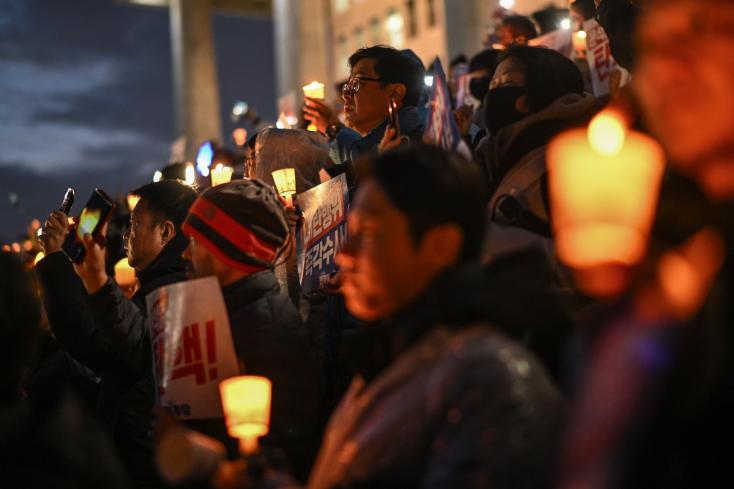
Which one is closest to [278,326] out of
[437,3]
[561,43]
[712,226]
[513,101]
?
[513,101]

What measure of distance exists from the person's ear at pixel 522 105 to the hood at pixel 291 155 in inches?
68.7

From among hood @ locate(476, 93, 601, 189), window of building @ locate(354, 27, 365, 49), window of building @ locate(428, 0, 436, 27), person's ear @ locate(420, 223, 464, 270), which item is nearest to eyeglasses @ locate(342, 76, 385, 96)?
hood @ locate(476, 93, 601, 189)

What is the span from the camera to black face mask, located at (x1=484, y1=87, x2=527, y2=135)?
13.8ft

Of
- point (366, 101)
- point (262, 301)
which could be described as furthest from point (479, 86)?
point (262, 301)

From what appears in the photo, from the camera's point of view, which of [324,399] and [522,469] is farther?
[324,399]

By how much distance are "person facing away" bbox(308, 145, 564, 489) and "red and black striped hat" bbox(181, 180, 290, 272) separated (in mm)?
1301

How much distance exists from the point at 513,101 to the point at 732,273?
8.83ft

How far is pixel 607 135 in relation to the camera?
1.67 meters

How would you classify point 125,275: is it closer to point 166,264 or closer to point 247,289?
point 166,264

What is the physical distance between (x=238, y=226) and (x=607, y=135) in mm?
2253

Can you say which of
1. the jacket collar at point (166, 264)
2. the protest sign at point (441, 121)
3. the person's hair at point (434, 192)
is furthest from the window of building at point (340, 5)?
the person's hair at point (434, 192)

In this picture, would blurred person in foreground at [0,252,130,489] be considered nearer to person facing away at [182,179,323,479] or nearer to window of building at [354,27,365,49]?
person facing away at [182,179,323,479]

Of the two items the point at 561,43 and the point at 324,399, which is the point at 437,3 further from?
the point at 324,399

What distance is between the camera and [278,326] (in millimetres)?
3586
